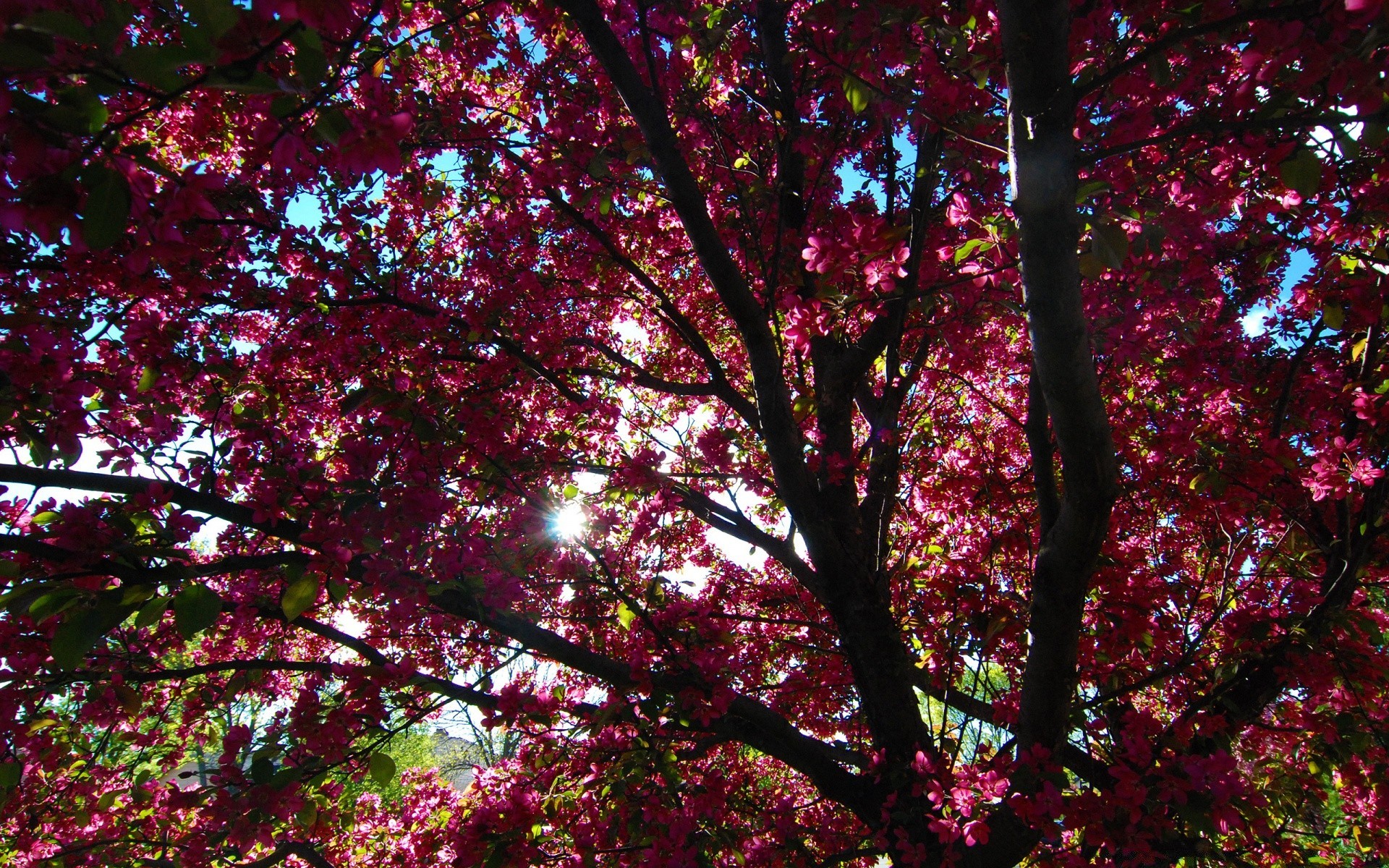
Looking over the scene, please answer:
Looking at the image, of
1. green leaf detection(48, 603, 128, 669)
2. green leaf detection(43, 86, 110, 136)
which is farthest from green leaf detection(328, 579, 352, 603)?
green leaf detection(43, 86, 110, 136)

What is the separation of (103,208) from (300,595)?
1.25 m

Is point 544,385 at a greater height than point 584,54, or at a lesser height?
lesser

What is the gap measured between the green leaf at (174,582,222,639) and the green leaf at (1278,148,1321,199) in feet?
10.3

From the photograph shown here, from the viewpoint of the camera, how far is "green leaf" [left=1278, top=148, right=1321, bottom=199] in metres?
1.81

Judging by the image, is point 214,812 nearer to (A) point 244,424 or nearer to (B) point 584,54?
(A) point 244,424

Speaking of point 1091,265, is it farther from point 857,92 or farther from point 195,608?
point 195,608

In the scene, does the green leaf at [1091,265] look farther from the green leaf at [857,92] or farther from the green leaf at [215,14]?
the green leaf at [215,14]

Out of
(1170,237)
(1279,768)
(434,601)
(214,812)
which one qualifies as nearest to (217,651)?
(214,812)

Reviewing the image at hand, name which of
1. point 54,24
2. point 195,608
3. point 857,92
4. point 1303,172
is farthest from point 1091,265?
point 195,608

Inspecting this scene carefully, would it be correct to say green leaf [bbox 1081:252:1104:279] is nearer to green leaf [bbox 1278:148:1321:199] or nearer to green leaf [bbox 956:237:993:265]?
green leaf [bbox 956:237:993:265]

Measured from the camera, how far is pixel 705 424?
20.1 ft

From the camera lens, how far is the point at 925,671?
4.17m

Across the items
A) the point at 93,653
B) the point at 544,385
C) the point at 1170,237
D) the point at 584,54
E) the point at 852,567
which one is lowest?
the point at 93,653

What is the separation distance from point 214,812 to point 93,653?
112 cm
